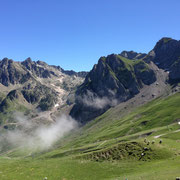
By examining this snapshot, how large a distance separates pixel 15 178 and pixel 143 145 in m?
42.8

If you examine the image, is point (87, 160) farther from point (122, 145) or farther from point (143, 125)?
point (143, 125)

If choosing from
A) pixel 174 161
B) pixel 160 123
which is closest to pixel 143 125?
pixel 160 123

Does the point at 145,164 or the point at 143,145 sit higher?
the point at 143,145

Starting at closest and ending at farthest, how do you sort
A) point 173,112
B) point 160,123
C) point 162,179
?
point 162,179, point 160,123, point 173,112

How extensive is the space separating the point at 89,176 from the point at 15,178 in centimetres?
2164

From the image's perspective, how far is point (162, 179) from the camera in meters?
36.0

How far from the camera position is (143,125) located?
194 metres

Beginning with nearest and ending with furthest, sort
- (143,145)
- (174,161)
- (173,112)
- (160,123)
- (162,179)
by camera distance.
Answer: (162,179) → (174,161) → (143,145) → (160,123) → (173,112)

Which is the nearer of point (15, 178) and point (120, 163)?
point (15, 178)

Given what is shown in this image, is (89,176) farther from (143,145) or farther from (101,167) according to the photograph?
(143,145)

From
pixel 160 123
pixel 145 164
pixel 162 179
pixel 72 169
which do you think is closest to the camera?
pixel 162 179

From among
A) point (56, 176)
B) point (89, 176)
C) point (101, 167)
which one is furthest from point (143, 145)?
point (56, 176)

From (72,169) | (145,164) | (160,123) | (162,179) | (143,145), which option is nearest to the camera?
(162,179)

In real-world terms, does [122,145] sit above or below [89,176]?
above
